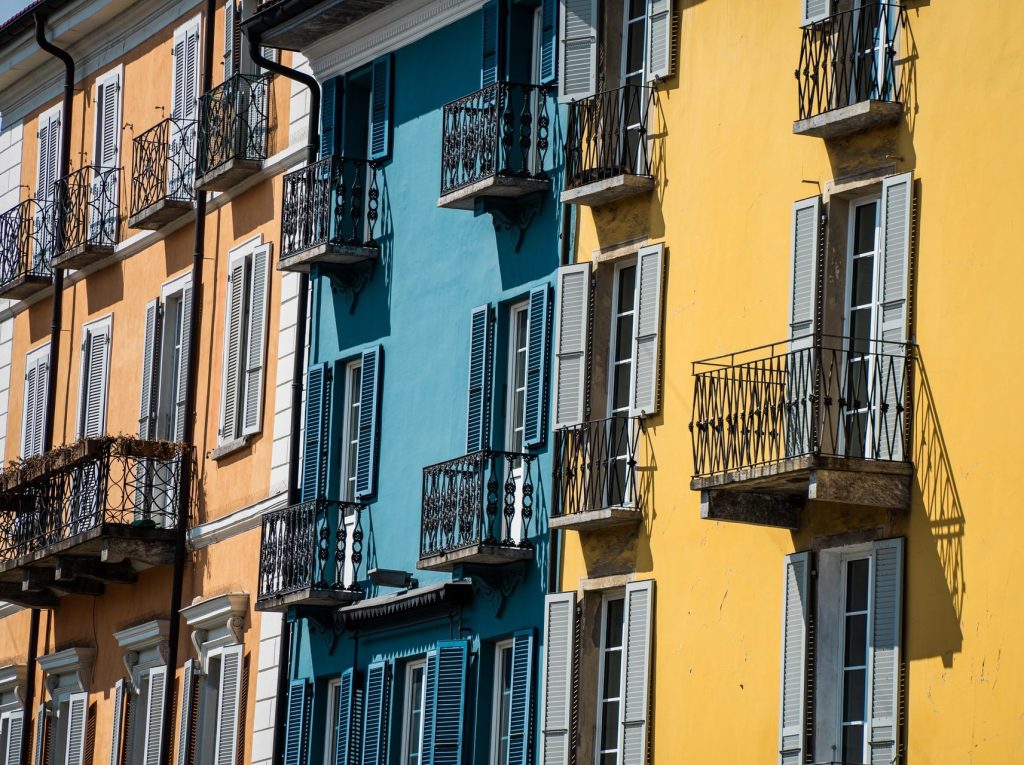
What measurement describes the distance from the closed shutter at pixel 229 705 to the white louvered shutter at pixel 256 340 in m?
2.61

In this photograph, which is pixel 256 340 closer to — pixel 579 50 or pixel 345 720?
pixel 345 720

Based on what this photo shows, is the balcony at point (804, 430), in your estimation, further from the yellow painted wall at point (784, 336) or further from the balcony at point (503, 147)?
the balcony at point (503, 147)

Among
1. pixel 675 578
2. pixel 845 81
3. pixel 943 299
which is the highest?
pixel 845 81

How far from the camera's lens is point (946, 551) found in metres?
24.7

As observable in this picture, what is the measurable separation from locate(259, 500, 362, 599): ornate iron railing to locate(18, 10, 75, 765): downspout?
8415mm

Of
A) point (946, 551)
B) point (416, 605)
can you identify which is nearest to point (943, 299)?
point (946, 551)

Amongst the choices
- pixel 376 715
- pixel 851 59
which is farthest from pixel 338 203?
pixel 851 59

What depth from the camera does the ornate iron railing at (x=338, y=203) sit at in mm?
34594

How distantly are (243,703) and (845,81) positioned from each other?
41.2 feet

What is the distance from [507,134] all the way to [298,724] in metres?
7.22

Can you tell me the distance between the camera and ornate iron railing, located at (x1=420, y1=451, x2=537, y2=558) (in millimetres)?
30562

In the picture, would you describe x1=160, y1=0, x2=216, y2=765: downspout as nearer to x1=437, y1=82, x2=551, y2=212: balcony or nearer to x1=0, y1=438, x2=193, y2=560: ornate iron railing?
x1=0, y1=438, x2=193, y2=560: ornate iron railing

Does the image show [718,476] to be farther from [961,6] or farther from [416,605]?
[416,605]

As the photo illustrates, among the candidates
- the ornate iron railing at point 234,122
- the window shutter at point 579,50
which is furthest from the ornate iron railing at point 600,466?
the ornate iron railing at point 234,122
